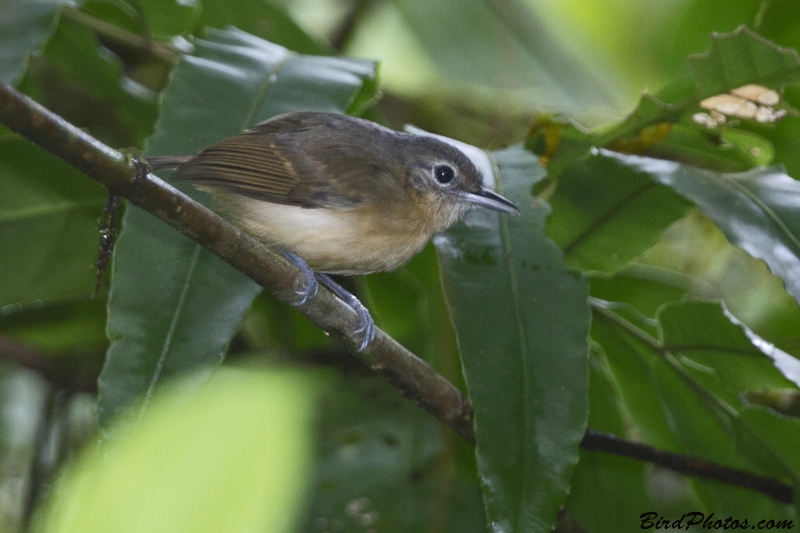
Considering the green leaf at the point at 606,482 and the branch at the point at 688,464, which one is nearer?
the branch at the point at 688,464

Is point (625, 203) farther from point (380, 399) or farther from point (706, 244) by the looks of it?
point (706, 244)

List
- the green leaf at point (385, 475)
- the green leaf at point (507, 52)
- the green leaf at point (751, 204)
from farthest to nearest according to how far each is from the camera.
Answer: the green leaf at point (507, 52) < the green leaf at point (385, 475) < the green leaf at point (751, 204)

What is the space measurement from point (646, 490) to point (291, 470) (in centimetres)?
233

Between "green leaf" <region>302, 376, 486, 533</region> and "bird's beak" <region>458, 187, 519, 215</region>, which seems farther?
"green leaf" <region>302, 376, 486, 533</region>

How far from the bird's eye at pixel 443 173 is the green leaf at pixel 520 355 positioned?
0.32 metres

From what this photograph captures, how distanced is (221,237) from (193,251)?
44 centimetres

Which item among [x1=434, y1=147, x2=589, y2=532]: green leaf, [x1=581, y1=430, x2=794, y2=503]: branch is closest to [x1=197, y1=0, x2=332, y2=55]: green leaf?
[x1=434, y1=147, x2=589, y2=532]: green leaf

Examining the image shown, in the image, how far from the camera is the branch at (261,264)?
116cm

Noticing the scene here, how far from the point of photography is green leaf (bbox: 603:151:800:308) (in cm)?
193

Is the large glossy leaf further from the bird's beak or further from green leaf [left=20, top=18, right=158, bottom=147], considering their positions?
green leaf [left=20, top=18, right=158, bottom=147]

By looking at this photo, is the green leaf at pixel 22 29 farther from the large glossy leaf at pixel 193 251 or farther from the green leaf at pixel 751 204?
the green leaf at pixel 751 204

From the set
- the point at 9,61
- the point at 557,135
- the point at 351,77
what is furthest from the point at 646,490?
the point at 9,61

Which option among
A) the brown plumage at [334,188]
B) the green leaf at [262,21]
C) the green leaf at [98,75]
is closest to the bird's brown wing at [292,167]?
the brown plumage at [334,188]

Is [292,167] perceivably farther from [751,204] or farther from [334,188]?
[751,204]
